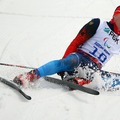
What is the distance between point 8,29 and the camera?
13.1 ft

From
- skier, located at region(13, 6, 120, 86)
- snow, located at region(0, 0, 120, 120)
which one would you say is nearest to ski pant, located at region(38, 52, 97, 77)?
skier, located at region(13, 6, 120, 86)

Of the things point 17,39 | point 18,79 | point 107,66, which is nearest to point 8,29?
point 17,39

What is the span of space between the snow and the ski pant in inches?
4.6

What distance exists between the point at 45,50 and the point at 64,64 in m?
1.11

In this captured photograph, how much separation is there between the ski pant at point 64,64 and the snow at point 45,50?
0.39 ft

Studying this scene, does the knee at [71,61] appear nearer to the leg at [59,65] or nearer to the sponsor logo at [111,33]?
the leg at [59,65]

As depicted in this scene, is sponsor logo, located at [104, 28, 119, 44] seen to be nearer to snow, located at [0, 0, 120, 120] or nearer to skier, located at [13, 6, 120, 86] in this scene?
skier, located at [13, 6, 120, 86]

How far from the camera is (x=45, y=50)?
3.58 meters

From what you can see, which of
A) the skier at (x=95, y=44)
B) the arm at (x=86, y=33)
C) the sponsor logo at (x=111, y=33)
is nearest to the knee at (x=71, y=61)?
the skier at (x=95, y=44)

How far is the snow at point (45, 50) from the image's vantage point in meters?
2.18

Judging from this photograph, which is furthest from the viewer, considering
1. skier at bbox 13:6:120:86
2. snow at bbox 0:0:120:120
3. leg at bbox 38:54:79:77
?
skier at bbox 13:6:120:86

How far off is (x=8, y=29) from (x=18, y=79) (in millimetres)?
1684

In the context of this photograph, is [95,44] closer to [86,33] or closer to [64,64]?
[86,33]

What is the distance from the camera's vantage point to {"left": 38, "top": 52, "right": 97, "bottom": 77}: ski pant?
8.08 ft
